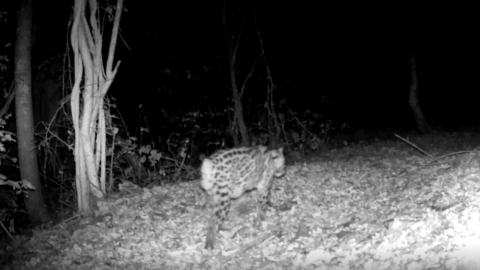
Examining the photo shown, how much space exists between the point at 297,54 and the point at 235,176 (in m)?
14.0

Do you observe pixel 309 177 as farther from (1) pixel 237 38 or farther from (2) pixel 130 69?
(2) pixel 130 69

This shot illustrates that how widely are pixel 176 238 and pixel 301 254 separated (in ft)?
8.00

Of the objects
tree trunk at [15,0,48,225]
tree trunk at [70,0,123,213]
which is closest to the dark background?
tree trunk at [15,0,48,225]

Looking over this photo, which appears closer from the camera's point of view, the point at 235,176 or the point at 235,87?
the point at 235,176

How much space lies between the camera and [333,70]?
81.4 feet

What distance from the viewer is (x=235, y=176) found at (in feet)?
30.8

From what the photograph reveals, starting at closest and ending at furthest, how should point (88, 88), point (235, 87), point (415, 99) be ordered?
point (88, 88), point (235, 87), point (415, 99)

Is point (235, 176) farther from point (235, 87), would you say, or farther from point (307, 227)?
point (235, 87)

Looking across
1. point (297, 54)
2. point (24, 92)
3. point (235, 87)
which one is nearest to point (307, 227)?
point (24, 92)

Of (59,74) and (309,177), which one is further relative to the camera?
(59,74)

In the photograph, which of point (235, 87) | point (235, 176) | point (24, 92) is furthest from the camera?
point (235, 87)

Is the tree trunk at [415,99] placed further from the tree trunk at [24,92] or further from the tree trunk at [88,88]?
the tree trunk at [24,92]

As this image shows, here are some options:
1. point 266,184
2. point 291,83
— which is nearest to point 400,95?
point 291,83

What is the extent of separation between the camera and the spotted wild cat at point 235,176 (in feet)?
29.6
